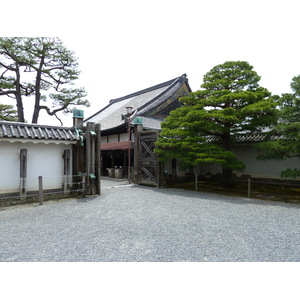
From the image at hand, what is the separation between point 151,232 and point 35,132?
18.6 feet

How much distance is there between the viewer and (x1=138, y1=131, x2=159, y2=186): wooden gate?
1199 cm

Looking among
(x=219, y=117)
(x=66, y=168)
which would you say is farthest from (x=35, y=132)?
(x=219, y=117)

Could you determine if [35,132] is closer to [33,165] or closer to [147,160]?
[33,165]

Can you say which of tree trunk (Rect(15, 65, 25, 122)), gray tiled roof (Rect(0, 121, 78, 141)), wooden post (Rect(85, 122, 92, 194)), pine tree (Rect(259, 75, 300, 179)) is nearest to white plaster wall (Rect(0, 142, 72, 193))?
gray tiled roof (Rect(0, 121, 78, 141))

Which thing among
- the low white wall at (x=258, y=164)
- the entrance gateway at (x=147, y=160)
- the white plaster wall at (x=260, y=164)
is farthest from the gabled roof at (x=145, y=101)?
the white plaster wall at (x=260, y=164)

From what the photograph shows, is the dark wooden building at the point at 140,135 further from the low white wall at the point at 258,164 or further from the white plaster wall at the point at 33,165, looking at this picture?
the white plaster wall at the point at 33,165

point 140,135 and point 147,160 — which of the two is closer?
point 147,160

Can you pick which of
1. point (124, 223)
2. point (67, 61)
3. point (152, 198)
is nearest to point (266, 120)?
point (152, 198)

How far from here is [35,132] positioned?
7824mm

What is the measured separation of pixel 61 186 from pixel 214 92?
24.9ft

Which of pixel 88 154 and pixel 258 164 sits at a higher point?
pixel 88 154

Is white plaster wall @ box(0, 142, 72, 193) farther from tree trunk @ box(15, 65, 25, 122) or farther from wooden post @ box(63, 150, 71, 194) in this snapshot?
tree trunk @ box(15, 65, 25, 122)

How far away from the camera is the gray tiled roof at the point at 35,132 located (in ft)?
23.8

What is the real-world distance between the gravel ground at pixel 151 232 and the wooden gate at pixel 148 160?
439cm
